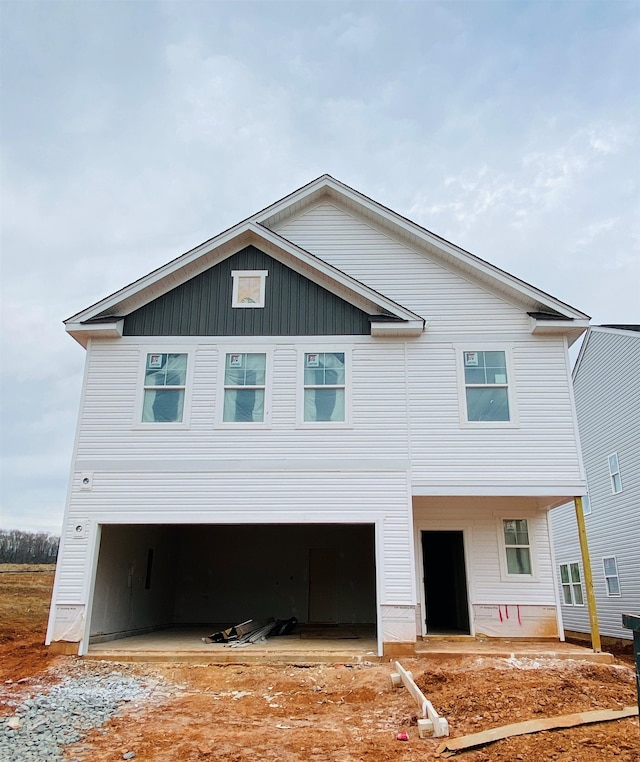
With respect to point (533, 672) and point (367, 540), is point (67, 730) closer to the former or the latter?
point (533, 672)

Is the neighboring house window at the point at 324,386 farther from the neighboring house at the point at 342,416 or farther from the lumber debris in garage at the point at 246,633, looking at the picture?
the lumber debris in garage at the point at 246,633

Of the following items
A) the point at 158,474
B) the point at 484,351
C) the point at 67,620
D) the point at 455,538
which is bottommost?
the point at 67,620

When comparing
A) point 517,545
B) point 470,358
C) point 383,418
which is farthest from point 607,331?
point 383,418

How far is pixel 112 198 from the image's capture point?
2339 centimetres

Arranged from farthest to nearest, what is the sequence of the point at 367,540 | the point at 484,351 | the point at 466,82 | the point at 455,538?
1. the point at 367,540
2. the point at 466,82
3. the point at 455,538
4. the point at 484,351

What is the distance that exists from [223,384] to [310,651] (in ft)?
17.5

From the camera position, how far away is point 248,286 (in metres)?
12.6

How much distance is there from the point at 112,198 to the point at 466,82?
47.0 ft

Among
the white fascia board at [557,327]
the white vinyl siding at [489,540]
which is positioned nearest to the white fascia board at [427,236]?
the white fascia board at [557,327]

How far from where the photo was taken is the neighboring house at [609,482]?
1736 centimetres

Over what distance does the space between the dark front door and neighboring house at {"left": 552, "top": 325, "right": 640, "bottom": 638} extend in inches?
245

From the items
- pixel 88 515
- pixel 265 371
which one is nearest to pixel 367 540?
pixel 265 371

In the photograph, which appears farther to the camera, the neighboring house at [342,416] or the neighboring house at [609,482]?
the neighboring house at [609,482]

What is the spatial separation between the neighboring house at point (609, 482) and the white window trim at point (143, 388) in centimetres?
1277
